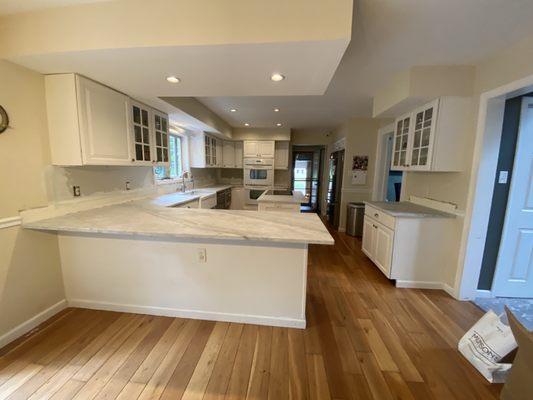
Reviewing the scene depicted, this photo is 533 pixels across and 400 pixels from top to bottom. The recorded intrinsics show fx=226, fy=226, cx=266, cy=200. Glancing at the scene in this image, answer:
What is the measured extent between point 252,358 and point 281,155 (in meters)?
5.20

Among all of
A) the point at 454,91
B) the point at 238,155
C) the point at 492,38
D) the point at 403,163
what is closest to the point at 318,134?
the point at 238,155

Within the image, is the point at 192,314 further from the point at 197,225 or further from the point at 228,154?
the point at 228,154

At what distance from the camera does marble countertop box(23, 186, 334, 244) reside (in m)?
1.64

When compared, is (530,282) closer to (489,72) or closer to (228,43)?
(489,72)

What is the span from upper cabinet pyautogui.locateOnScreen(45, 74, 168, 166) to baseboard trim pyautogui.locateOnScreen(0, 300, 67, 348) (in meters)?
1.33

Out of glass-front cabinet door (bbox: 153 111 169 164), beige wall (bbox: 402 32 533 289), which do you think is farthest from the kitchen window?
beige wall (bbox: 402 32 533 289)

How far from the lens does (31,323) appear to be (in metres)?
1.90

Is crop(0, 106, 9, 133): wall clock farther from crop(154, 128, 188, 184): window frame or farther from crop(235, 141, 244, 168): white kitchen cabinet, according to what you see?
crop(235, 141, 244, 168): white kitchen cabinet

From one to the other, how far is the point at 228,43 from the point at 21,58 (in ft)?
5.18

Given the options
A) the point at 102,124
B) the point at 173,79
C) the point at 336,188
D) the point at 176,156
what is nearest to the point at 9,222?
the point at 102,124

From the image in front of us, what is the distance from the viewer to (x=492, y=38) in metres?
1.83


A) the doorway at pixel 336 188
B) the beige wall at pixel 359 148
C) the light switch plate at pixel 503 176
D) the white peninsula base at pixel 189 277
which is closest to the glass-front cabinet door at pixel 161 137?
the white peninsula base at pixel 189 277

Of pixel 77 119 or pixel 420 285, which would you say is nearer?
pixel 77 119

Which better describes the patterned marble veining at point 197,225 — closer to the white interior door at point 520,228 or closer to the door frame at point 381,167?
the white interior door at point 520,228
